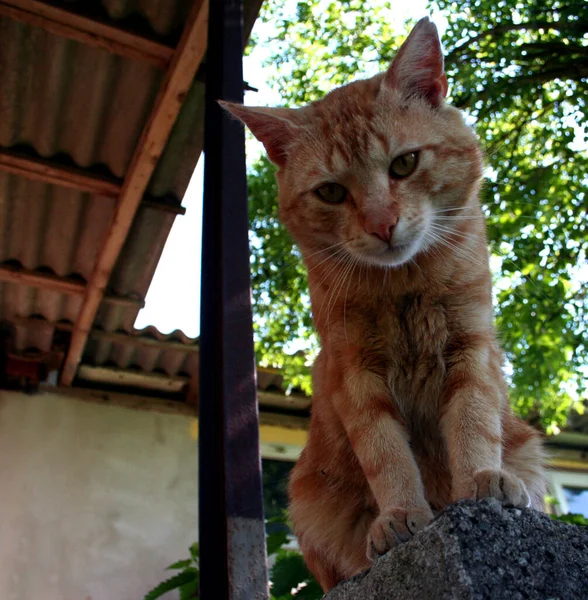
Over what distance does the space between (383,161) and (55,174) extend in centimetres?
273

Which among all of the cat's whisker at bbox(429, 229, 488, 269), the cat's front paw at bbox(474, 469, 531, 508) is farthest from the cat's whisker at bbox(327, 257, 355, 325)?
the cat's front paw at bbox(474, 469, 531, 508)

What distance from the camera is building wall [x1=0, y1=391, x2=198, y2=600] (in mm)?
5684

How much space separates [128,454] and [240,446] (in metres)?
4.11

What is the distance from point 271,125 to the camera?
7.81ft

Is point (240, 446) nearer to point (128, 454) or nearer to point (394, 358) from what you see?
point (394, 358)

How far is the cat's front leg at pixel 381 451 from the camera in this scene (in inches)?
63.7

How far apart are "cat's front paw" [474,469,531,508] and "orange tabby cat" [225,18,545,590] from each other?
125 millimetres

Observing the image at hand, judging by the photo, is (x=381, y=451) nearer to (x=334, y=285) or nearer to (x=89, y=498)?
(x=334, y=285)

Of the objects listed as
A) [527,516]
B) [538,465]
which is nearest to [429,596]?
[527,516]

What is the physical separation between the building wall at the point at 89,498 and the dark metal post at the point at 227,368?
12.4 feet

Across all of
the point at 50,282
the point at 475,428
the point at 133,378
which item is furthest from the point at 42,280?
the point at 475,428

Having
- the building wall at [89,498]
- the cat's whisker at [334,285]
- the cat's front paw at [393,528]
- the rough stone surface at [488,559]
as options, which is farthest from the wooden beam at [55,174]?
the rough stone surface at [488,559]

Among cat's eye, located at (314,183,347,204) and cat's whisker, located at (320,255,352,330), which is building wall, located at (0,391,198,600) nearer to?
cat's whisker, located at (320,255,352,330)

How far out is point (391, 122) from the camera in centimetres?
211
